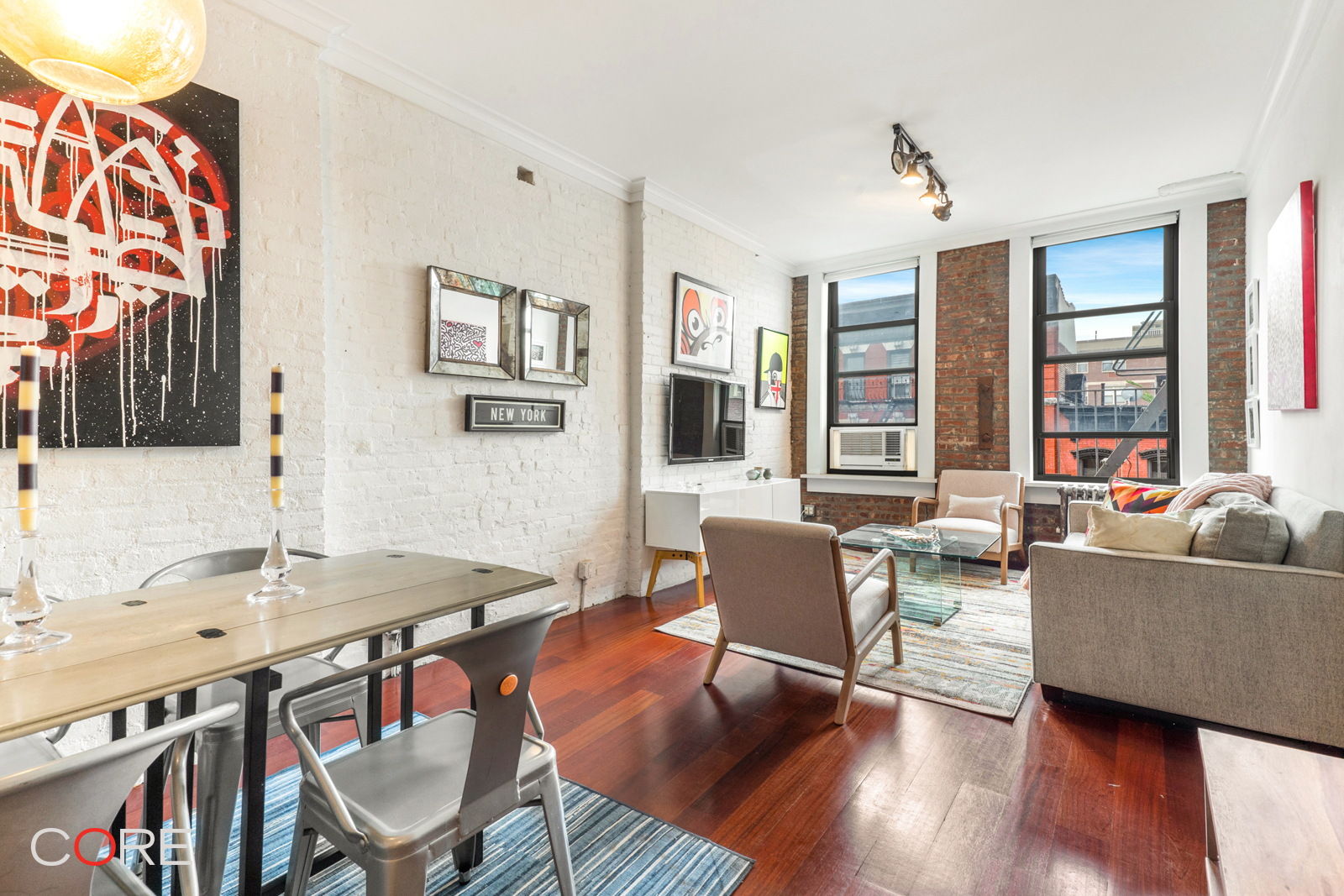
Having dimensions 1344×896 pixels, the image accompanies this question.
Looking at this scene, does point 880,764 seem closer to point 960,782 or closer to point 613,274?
point 960,782

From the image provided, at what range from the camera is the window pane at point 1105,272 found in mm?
5043

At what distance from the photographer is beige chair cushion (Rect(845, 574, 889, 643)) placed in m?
2.70

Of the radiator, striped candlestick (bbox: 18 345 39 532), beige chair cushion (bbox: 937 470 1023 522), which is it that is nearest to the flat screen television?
beige chair cushion (bbox: 937 470 1023 522)

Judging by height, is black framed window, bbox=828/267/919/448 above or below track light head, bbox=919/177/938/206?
below

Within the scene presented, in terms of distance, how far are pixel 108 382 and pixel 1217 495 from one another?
4.99 meters

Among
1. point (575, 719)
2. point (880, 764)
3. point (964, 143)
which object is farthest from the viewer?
point (964, 143)

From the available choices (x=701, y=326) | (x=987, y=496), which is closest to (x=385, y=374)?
(x=701, y=326)

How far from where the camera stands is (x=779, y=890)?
1.64 metres

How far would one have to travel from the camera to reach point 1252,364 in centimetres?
406

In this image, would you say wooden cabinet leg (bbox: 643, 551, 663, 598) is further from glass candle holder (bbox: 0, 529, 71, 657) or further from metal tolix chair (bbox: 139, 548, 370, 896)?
glass candle holder (bbox: 0, 529, 71, 657)

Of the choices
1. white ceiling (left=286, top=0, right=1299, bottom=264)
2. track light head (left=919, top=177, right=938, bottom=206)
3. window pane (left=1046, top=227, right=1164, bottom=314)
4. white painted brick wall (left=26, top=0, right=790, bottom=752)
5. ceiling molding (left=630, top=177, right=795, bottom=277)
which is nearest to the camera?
white painted brick wall (left=26, top=0, right=790, bottom=752)

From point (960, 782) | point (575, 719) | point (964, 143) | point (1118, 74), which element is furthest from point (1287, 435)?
point (575, 719)

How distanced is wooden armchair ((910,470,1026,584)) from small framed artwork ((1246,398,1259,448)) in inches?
55.6

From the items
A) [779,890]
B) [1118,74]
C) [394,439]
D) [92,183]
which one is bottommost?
[779,890]
